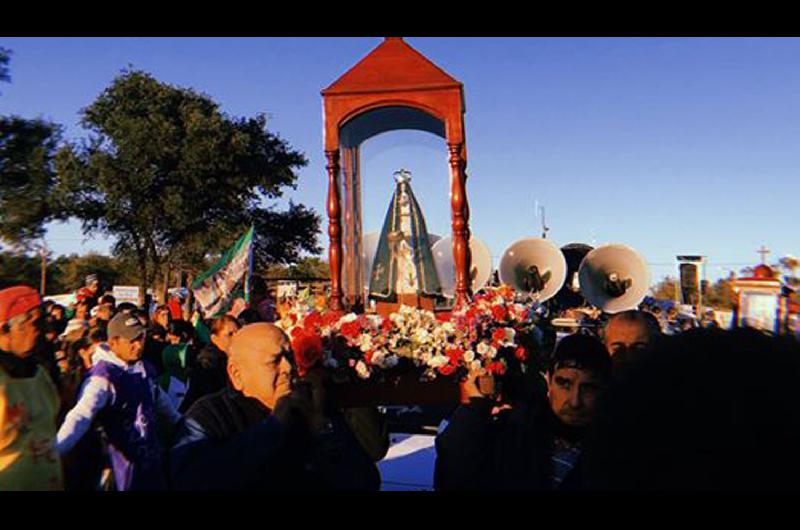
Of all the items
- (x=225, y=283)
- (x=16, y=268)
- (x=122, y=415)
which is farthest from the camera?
(x=16, y=268)

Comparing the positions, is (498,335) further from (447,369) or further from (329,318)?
(329,318)

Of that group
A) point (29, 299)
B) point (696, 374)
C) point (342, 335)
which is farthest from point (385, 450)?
point (696, 374)

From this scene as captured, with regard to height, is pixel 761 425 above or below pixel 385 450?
above

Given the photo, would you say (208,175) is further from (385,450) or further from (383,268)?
(385,450)

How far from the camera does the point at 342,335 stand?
412 centimetres

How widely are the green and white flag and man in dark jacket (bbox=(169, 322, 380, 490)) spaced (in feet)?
19.0

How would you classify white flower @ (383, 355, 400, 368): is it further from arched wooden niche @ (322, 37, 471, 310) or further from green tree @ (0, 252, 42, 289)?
green tree @ (0, 252, 42, 289)

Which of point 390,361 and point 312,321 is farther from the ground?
point 312,321

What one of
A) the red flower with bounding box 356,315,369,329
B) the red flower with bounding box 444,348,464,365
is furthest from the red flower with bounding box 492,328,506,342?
the red flower with bounding box 356,315,369,329

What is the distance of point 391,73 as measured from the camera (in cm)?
590

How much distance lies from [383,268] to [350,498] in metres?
6.01

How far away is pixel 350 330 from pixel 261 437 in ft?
6.43

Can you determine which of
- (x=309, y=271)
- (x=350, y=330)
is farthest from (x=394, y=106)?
(x=309, y=271)

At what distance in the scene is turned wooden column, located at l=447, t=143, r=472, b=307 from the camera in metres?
5.75
